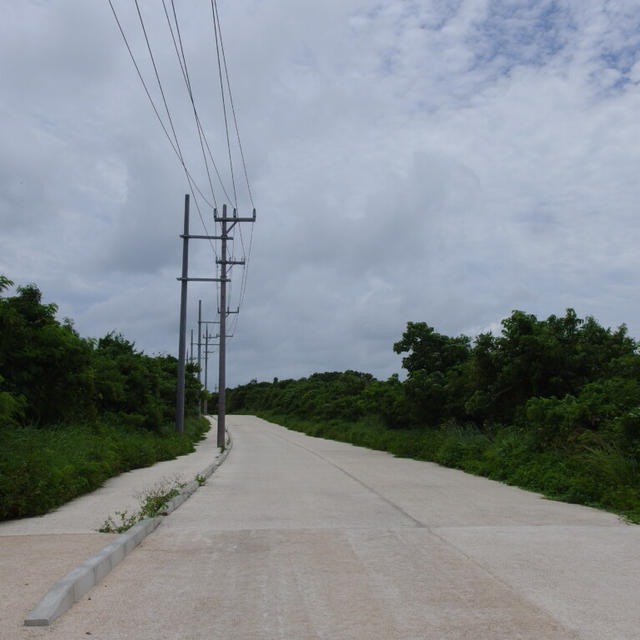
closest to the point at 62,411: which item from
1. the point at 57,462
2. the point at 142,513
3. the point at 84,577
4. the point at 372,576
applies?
the point at 57,462

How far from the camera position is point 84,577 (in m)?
6.41

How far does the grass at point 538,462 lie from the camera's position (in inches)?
494

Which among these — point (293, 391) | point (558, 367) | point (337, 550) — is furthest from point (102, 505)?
point (293, 391)

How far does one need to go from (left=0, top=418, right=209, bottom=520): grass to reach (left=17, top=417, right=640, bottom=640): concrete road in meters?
2.09

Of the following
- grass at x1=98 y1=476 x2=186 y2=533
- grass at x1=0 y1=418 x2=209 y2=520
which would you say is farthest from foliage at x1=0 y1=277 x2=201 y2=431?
grass at x1=98 y1=476 x2=186 y2=533

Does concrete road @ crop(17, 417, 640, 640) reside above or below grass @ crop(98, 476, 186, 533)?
below

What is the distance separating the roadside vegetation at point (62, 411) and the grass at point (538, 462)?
8.98m

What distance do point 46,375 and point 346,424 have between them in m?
30.6

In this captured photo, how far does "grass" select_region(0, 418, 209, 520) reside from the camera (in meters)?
10.5

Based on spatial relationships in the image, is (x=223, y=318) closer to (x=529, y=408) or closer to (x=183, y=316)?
(x=183, y=316)

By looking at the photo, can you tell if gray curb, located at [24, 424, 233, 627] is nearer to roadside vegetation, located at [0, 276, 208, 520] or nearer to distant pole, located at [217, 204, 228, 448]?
roadside vegetation, located at [0, 276, 208, 520]

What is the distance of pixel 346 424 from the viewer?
157 feet

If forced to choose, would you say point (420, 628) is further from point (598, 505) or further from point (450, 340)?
point (450, 340)

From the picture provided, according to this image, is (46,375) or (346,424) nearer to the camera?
(46,375)
